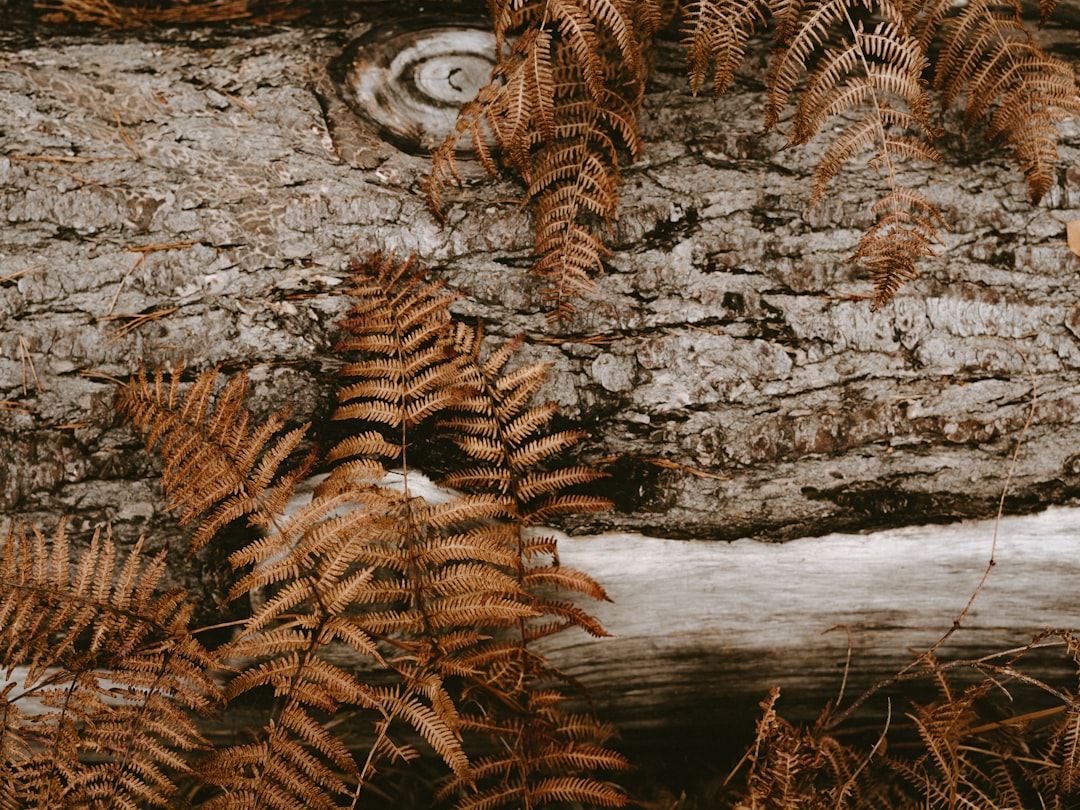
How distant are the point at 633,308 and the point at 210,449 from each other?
1.36 m

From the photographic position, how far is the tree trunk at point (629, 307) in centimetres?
217

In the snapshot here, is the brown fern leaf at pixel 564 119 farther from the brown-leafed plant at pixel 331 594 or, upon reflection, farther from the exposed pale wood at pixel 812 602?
the exposed pale wood at pixel 812 602

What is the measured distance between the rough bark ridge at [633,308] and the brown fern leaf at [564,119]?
114 millimetres

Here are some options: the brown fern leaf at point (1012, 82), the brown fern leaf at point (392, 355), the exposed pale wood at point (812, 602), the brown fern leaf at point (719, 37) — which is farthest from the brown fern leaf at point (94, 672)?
the brown fern leaf at point (1012, 82)

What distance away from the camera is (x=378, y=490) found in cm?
211

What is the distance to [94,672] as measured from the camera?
2.10 metres

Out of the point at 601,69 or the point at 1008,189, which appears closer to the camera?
the point at 601,69

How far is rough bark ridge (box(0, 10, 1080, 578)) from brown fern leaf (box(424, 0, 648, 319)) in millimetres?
114

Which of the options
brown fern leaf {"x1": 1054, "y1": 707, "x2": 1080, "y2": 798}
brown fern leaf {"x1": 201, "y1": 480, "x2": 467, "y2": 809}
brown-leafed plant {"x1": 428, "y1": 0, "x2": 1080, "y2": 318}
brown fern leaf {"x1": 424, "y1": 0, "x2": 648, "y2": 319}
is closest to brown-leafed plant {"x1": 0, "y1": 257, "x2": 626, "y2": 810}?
brown fern leaf {"x1": 201, "y1": 480, "x2": 467, "y2": 809}

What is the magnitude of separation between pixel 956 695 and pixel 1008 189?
5.73 feet

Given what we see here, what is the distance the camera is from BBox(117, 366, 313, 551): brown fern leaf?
2.07 meters

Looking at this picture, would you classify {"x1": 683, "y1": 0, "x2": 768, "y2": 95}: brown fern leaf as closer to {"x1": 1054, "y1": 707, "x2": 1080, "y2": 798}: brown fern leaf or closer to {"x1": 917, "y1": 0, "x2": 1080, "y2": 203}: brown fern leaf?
{"x1": 917, "y1": 0, "x2": 1080, "y2": 203}: brown fern leaf

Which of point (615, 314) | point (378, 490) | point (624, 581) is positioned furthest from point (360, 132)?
point (624, 581)

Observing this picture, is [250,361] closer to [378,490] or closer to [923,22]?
[378,490]
